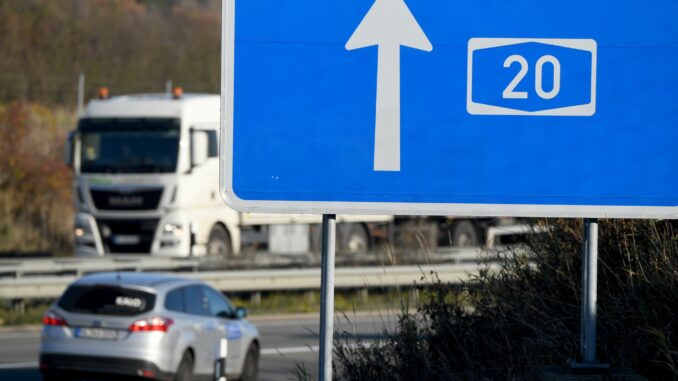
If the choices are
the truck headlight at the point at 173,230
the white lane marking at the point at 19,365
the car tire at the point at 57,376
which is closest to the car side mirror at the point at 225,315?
the car tire at the point at 57,376

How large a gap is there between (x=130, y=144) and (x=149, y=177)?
801mm

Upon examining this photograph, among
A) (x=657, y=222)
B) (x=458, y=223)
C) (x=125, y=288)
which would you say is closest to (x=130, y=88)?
(x=458, y=223)

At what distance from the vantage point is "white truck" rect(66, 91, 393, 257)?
26.3 m

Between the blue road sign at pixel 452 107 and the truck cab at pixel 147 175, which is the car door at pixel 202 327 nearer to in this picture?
the truck cab at pixel 147 175

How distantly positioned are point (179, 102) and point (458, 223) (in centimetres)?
864

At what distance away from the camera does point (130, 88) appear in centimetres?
5700

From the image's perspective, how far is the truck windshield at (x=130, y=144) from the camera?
26.2 m

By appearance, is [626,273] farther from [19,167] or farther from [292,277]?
[19,167]

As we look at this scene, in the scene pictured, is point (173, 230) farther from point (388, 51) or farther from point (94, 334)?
point (388, 51)

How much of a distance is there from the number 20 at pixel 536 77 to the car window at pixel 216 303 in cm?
1217

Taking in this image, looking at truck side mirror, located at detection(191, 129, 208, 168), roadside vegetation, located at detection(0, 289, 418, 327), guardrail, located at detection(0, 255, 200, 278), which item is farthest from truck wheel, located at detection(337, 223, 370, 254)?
guardrail, located at detection(0, 255, 200, 278)

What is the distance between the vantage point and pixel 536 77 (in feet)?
12.8

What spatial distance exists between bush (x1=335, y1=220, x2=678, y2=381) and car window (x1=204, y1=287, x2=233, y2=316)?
910 centimetres

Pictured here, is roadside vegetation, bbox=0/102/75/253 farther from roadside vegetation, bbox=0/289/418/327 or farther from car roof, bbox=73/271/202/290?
car roof, bbox=73/271/202/290
